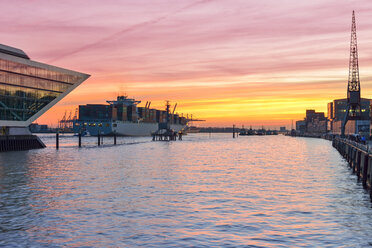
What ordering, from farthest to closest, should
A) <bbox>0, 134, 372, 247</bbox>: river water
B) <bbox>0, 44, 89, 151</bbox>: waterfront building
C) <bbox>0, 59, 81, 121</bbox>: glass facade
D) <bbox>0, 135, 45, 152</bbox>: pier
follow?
<bbox>0, 59, 81, 121</bbox>: glass facade
<bbox>0, 44, 89, 151</bbox>: waterfront building
<bbox>0, 135, 45, 152</bbox>: pier
<bbox>0, 134, 372, 247</bbox>: river water

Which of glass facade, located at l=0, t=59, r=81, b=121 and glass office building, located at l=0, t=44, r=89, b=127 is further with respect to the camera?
glass facade, located at l=0, t=59, r=81, b=121

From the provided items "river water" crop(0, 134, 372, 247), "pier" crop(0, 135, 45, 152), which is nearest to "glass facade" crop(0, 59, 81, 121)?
"pier" crop(0, 135, 45, 152)

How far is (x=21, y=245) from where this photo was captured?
16.2m

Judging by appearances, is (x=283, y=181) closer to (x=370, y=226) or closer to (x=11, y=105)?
(x=370, y=226)

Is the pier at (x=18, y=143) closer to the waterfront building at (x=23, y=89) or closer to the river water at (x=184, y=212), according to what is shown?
the waterfront building at (x=23, y=89)

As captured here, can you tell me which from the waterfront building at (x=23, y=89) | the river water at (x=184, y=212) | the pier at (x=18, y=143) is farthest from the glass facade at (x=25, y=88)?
the river water at (x=184, y=212)

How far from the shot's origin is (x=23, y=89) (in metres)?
91.9

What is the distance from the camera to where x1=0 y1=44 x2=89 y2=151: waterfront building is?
86.6 m

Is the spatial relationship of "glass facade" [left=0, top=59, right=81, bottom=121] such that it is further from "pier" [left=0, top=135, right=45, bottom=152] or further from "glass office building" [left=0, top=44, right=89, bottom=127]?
"pier" [left=0, top=135, right=45, bottom=152]

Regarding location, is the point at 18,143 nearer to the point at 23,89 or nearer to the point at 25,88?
the point at 23,89

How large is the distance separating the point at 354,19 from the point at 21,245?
164 m

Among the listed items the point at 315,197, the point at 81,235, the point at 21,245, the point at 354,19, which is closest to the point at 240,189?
the point at 315,197

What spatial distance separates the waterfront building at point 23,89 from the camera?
86.6 metres

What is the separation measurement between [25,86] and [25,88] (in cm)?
41
